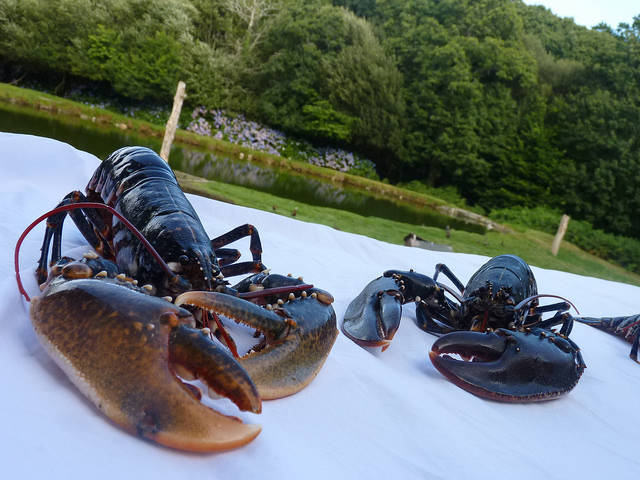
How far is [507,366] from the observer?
153cm

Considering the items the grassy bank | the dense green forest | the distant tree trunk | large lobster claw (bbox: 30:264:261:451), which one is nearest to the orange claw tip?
large lobster claw (bbox: 30:264:261:451)

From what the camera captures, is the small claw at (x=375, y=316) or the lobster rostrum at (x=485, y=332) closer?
the lobster rostrum at (x=485, y=332)

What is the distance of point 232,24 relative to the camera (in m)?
23.5

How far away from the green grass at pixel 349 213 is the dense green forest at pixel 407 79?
14.2ft

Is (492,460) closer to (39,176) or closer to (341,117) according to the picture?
(39,176)

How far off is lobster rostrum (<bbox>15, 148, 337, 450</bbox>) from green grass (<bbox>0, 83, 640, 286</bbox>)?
17.2 feet

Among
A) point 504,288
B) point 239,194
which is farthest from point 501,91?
point 504,288

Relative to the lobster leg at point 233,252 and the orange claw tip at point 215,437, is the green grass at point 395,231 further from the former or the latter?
the orange claw tip at point 215,437

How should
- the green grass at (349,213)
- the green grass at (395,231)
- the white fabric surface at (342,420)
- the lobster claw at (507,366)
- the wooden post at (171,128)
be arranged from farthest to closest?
the wooden post at (171,128)
the green grass at (349,213)
the green grass at (395,231)
the lobster claw at (507,366)
the white fabric surface at (342,420)

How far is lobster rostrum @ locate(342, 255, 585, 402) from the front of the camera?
1534mm

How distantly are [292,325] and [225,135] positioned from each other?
21.5 metres

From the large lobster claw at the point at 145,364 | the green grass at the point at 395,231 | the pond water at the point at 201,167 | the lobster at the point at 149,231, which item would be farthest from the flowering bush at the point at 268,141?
the large lobster claw at the point at 145,364

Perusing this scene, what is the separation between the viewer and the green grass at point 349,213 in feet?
24.7

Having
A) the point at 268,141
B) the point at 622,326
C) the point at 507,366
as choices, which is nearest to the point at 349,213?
the point at 622,326
